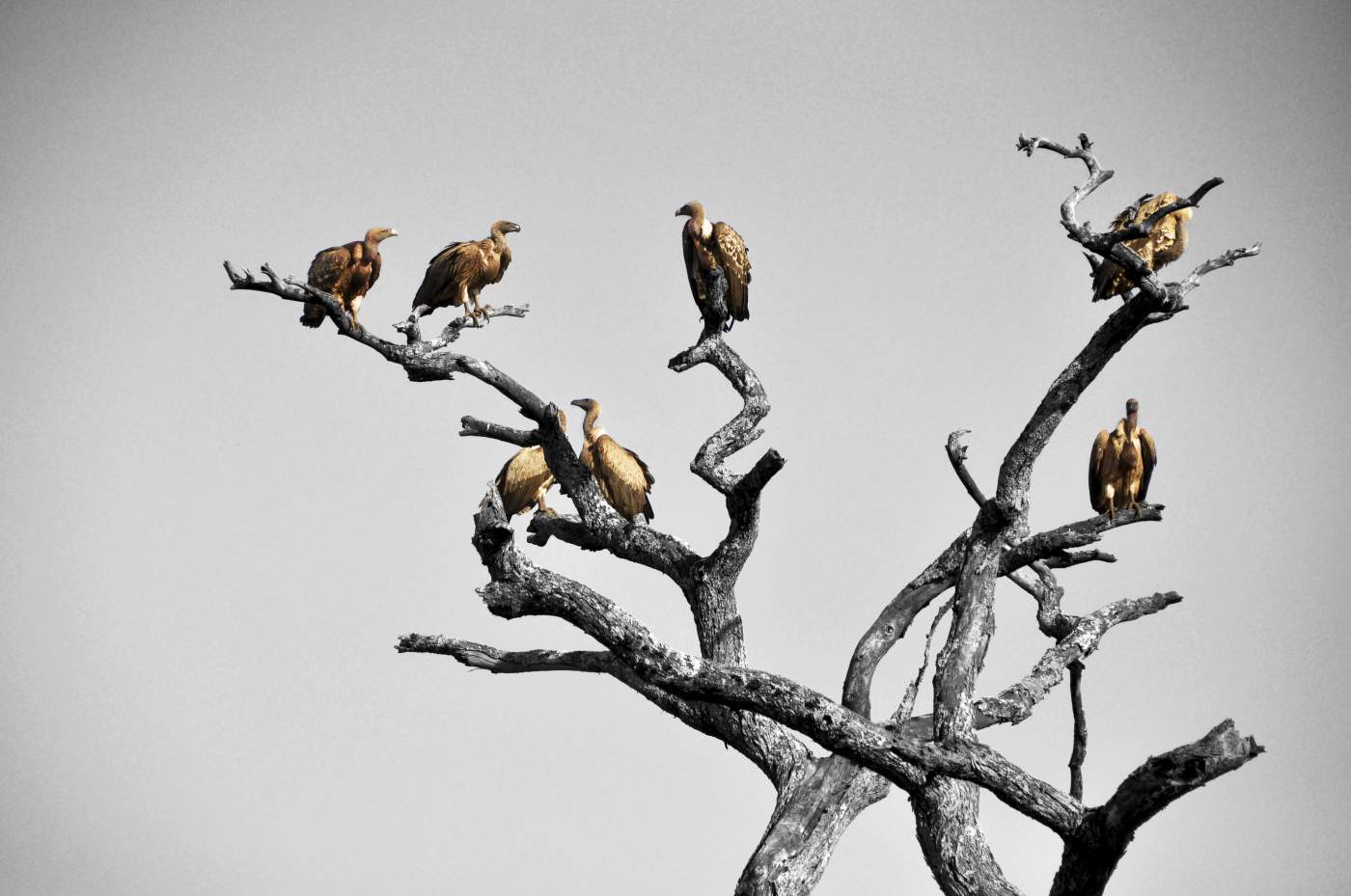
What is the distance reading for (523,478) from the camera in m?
11.4

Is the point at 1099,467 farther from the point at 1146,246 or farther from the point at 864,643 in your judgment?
the point at 864,643

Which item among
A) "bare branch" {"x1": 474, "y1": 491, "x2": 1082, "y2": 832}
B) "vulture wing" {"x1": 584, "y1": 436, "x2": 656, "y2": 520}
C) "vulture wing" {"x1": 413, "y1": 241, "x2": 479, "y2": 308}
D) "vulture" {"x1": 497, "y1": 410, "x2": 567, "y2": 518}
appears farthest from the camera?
"vulture" {"x1": 497, "y1": 410, "x2": 567, "y2": 518}

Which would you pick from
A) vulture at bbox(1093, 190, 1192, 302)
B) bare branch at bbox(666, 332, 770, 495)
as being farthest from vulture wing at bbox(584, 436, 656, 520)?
vulture at bbox(1093, 190, 1192, 302)

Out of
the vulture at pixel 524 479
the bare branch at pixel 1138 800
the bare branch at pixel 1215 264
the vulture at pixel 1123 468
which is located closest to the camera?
the bare branch at pixel 1138 800

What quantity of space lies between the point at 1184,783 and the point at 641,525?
4.56 metres

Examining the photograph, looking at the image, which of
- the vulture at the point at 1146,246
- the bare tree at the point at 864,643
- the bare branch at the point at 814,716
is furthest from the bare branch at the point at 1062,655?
the vulture at the point at 1146,246

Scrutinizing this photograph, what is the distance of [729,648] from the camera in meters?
9.45

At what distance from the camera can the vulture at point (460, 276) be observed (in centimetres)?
1051

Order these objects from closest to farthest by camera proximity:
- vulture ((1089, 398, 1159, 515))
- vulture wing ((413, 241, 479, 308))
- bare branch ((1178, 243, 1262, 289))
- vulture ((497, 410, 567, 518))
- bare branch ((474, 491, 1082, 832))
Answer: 1. bare branch ((474, 491, 1082, 832))
2. bare branch ((1178, 243, 1262, 289))
3. vulture ((1089, 398, 1159, 515))
4. vulture wing ((413, 241, 479, 308))
5. vulture ((497, 410, 567, 518))

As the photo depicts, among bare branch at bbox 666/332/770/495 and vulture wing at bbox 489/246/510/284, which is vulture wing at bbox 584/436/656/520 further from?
vulture wing at bbox 489/246/510/284

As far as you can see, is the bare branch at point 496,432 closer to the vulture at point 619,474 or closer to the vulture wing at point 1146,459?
the vulture at point 619,474

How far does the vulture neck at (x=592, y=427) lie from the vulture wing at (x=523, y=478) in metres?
0.45

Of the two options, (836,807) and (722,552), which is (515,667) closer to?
(722,552)

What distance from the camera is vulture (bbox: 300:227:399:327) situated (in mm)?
10234
